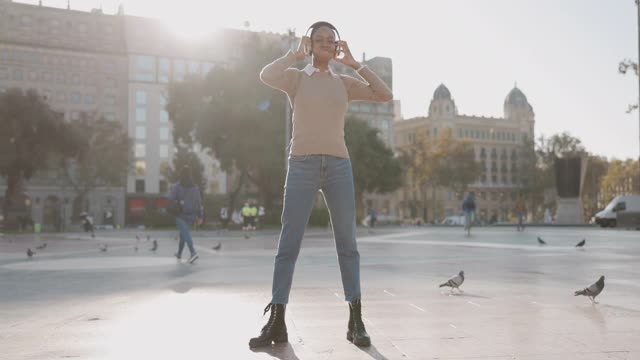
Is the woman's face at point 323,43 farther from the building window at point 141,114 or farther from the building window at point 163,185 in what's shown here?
the building window at point 141,114

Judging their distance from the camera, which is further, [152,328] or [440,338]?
[152,328]

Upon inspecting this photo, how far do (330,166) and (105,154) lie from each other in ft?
170

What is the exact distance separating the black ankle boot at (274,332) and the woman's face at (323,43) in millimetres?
1609

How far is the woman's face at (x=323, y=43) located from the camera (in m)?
4.25

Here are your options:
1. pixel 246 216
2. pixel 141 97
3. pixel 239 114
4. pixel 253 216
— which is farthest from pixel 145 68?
pixel 246 216

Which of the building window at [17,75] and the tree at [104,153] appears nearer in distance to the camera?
the tree at [104,153]

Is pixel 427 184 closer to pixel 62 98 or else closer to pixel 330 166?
pixel 62 98

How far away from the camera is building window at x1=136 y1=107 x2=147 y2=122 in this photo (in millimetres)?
78500

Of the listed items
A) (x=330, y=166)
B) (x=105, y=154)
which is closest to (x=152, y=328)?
(x=330, y=166)

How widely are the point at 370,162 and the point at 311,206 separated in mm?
49912

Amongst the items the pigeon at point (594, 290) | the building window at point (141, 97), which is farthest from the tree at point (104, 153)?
the pigeon at point (594, 290)

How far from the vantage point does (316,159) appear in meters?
4.14

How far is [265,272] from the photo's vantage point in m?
9.33

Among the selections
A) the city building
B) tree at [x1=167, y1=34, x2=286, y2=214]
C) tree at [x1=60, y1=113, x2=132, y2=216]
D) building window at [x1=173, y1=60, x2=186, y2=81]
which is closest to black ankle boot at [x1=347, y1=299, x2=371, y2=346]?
tree at [x1=167, y1=34, x2=286, y2=214]
